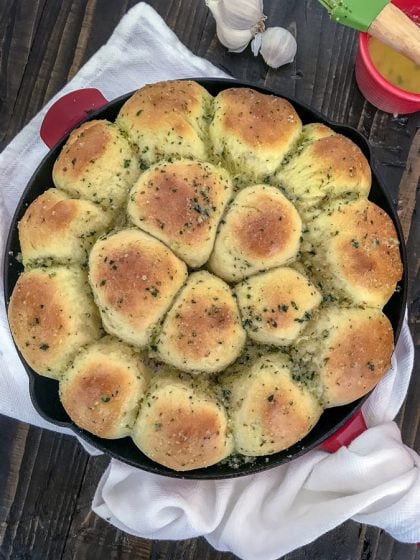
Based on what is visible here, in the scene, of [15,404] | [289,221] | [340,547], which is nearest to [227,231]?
[289,221]

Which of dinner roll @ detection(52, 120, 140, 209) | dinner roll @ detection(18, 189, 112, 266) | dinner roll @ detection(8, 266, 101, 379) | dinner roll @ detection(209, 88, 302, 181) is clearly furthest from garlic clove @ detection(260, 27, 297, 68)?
dinner roll @ detection(8, 266, 101, 379)

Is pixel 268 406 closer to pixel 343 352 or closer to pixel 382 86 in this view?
pixel 343 352

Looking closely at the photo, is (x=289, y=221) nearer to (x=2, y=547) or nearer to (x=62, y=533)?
(x=62, y=533)

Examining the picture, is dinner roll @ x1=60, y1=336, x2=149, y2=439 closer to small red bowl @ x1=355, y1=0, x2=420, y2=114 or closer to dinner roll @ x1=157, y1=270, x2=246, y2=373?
dinner roll @ x1=157, y1=270, x2=246, y2=373

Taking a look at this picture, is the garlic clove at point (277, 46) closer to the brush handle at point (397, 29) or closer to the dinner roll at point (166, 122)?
the brush handle at point (397, 29)

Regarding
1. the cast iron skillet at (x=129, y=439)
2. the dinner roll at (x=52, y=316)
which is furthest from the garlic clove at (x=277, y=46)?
the dinner roll at (x=52, y=316)

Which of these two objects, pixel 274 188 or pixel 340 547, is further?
pixel 340 547

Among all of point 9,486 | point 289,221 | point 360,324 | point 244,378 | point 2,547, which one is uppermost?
point 289,221
